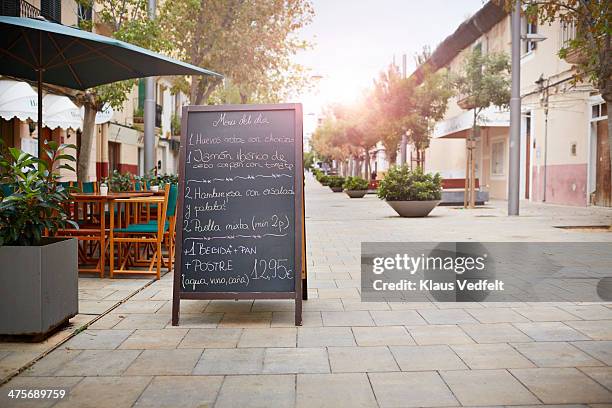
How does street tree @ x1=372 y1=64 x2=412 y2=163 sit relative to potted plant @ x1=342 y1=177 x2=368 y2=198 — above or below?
above

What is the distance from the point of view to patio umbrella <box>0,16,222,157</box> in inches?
233

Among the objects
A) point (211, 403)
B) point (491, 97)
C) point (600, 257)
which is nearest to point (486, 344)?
point (211, 403)

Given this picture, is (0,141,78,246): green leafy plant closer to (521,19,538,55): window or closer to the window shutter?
the window shutter

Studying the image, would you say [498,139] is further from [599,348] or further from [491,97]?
[599,348]

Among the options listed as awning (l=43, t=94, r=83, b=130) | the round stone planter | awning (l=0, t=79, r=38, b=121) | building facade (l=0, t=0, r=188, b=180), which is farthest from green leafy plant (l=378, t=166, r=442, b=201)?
the round stone planter

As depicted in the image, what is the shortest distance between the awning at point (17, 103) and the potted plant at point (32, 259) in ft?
24.3

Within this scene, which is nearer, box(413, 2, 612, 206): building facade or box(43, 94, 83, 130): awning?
box(43, 94, 83, 130): awning

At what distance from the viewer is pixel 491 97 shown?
66.6ft

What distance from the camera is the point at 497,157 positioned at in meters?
27.3

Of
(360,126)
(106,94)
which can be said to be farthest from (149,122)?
(360,126)

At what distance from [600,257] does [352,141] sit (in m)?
30.1

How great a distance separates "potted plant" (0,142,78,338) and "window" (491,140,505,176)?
77.7 feet

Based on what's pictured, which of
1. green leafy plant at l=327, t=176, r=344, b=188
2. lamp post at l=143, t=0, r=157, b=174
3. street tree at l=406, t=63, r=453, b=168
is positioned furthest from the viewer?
green leafy plant at l=327, t=176, r=344, b=188

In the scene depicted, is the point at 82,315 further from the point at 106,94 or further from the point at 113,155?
the point at 113,155
